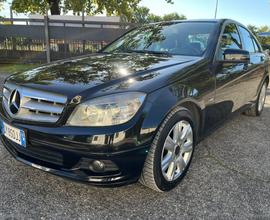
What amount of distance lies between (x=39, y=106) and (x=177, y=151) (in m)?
1.25

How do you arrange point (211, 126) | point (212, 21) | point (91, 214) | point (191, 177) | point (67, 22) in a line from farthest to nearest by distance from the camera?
1. point (67, 22)
2. point (212, 21)
3. point (211, 126)
4. point (191, 177)
5. point (91, 214)

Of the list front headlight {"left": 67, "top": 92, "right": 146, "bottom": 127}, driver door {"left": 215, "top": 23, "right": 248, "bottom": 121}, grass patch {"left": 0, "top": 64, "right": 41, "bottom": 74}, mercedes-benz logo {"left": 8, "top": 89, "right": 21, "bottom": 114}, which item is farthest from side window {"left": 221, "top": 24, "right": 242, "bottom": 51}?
grass patch {"left": 0, "top": 64, "right": 41, "bottom": 74}

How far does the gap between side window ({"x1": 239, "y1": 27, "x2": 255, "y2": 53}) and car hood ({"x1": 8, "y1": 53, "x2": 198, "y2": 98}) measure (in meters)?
1.65

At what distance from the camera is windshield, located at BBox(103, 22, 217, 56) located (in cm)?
321

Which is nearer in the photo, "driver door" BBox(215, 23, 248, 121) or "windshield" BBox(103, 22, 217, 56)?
"driver door" BBox(215, 23, 248, 121)

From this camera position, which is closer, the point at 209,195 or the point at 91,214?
the point at 91,214

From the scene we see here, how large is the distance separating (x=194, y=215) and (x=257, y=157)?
4.90 ft

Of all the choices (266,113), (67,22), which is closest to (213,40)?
(266,113)

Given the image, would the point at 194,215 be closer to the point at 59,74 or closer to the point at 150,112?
the point at 150,112

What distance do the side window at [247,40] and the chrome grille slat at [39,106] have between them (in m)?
3.10

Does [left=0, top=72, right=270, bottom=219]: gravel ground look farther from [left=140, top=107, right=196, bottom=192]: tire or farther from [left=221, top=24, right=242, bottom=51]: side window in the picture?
[left=221, top=24, right=242, bottom=51]: side window

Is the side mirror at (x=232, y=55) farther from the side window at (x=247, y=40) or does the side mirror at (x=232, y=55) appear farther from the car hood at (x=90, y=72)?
the side window at (x=247, y=40)

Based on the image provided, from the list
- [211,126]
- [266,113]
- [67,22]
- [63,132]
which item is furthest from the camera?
[67,22]

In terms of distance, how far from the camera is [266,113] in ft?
17.6
